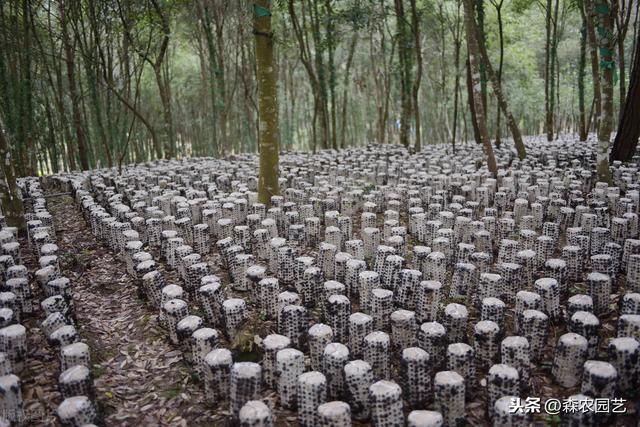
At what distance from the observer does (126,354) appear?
3271mm

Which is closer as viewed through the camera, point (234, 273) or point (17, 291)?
point (17, 291)

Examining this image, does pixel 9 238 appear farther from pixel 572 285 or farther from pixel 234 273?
pixel 572 285

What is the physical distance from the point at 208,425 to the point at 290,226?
2.54 m

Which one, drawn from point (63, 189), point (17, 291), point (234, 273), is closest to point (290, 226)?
point (234, 273)

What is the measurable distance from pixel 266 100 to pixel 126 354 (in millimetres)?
3288

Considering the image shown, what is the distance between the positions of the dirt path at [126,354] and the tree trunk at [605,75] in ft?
18.7

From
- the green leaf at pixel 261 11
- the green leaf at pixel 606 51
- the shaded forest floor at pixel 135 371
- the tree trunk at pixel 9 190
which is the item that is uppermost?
the green leaf at pixel 261 11

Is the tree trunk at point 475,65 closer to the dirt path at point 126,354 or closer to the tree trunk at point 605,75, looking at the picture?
the tree trunk at point 605,75

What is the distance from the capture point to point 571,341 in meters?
2.62

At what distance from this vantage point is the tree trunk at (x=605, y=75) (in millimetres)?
5352

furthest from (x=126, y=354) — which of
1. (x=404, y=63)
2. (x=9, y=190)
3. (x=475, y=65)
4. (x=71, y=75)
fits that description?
(x=404, y=63)

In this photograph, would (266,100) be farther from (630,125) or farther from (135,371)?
(630,125)

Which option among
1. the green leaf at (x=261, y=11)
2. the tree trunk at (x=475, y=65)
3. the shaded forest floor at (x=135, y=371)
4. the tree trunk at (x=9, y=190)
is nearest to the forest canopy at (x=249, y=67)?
the green leaf at (x=261, y=11)

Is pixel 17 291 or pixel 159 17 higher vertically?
pixel 159 17
